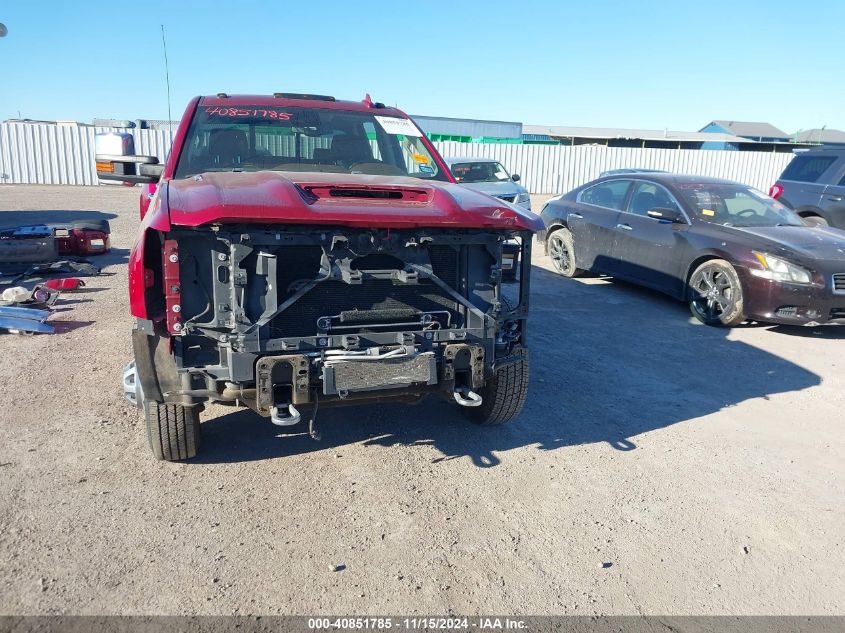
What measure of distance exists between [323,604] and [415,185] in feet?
7.32

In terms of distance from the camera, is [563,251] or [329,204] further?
[563,251]

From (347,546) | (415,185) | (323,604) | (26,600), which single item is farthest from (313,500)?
(415,185)

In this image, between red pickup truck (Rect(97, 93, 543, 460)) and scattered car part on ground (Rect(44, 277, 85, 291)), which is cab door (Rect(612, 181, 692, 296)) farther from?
scattered car part on ground (Rect(44, 277, 85, 291))

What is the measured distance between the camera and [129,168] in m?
4.59

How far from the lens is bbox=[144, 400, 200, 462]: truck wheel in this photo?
11.5 ft

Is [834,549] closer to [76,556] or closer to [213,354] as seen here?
[213,354]

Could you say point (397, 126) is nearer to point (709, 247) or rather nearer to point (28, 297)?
point (709, 247)

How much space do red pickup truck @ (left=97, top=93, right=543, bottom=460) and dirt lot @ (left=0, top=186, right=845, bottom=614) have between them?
0.47m

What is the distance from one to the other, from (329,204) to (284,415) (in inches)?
42.4

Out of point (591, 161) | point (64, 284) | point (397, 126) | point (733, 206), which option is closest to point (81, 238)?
point (64, 284)

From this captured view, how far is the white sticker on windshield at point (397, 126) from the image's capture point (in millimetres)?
5070

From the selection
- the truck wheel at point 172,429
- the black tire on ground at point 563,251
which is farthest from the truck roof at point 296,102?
the black tire on ground at point 563,251

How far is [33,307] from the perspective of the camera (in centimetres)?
688

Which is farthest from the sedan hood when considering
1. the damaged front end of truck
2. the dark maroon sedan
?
the damaged front end of truck
